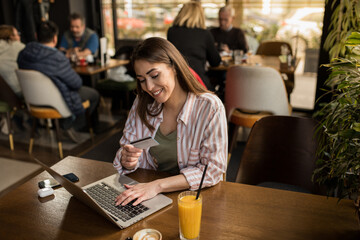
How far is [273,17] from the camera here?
4.65m

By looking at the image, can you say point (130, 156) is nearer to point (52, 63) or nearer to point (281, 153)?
point (281, 153)

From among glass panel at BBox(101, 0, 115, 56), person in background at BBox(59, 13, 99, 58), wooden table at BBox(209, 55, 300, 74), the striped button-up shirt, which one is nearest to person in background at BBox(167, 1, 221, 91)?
wooden table at BBox(209, 55, 300, 74)

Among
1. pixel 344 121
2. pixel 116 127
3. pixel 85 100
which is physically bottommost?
pixel 116 127

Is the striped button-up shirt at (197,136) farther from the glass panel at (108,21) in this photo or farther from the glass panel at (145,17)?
the glass panel at (108,21)

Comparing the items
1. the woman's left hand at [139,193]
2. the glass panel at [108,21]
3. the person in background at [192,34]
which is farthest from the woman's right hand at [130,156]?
the glass panel at [108,21]

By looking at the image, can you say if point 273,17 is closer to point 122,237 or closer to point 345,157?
point 345,157

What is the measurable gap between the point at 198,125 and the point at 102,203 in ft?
1.71

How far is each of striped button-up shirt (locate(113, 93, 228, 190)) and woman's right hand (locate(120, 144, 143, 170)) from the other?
49 millimetres

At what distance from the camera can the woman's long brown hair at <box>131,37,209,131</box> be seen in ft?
4.80

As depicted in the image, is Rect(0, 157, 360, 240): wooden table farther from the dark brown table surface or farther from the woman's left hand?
the dark brown table surface

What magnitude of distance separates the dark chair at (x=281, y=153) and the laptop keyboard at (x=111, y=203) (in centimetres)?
66

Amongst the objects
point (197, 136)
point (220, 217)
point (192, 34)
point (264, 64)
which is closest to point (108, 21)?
point (192, 34)

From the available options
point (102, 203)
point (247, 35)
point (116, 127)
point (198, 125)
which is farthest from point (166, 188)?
point (247, 35)

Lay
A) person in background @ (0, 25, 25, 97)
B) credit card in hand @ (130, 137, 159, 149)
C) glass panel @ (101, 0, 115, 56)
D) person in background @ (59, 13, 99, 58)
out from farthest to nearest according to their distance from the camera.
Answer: glass panel @ (101, 0, 115, 56)
person in background @ (59, 13, 99, 58)
person in background @ (0, 25, 25, 97)
credit card in hand @ (130, 137, 159, 149)
